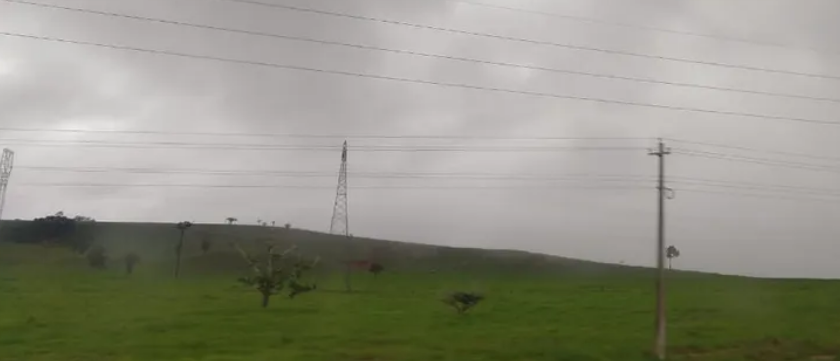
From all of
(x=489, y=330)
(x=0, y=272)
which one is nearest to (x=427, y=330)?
(x=489, y=330)

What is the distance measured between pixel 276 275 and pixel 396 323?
1739 cm

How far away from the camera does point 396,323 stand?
53094mm

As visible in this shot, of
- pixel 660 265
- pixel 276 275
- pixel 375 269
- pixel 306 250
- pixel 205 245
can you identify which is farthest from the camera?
pixel 205 245

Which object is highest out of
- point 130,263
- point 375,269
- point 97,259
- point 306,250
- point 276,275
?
→ point 306,250

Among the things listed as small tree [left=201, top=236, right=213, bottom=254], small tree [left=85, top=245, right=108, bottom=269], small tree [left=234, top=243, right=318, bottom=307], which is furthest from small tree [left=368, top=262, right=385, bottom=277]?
small tree [left=201, top=236, right=213, bottom=254]

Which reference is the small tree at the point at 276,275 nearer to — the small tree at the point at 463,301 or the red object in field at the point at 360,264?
the small tree at the point at 463,301

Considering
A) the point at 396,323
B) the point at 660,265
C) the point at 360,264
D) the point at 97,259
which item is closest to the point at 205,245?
the point at 97,259

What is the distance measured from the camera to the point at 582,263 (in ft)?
489

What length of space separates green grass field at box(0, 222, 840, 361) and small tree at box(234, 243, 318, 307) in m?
1.40

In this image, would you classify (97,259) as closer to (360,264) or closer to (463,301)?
(360,264)

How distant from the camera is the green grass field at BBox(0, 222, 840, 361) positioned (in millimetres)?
40125

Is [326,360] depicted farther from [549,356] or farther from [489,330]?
[489,330]

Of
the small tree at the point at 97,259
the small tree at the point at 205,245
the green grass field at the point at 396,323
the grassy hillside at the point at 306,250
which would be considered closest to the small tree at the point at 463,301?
the green grass field at the point at 396,323

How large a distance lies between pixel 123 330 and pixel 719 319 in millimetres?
38917
